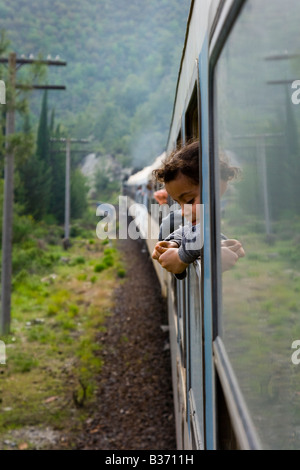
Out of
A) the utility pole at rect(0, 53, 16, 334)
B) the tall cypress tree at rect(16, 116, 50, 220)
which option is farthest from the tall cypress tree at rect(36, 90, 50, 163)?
the utility pole at rect(0, 53, 16, 334)

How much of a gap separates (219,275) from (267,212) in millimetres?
480

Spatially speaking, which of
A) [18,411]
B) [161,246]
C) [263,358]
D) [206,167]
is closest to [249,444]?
[263,358]

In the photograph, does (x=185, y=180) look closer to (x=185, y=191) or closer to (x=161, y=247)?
(x=185, y=191)

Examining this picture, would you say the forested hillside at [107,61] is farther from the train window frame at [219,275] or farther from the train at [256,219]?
the train at [256,219]

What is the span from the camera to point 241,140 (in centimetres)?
85

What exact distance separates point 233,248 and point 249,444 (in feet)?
1.20

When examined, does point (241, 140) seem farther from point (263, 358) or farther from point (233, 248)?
point (263, 358)

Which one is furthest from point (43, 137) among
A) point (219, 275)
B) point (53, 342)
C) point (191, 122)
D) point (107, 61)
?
point (107, 61)

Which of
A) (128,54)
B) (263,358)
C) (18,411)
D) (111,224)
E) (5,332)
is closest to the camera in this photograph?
(263,358)

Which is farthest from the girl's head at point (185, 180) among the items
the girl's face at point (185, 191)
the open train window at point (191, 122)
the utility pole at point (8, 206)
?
the utility pole at point (8, 206)

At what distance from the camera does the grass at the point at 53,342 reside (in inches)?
294

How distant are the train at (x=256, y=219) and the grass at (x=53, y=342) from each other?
6082 millimetres

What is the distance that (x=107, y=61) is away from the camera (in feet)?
313

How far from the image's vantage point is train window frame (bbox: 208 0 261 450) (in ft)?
2.67
